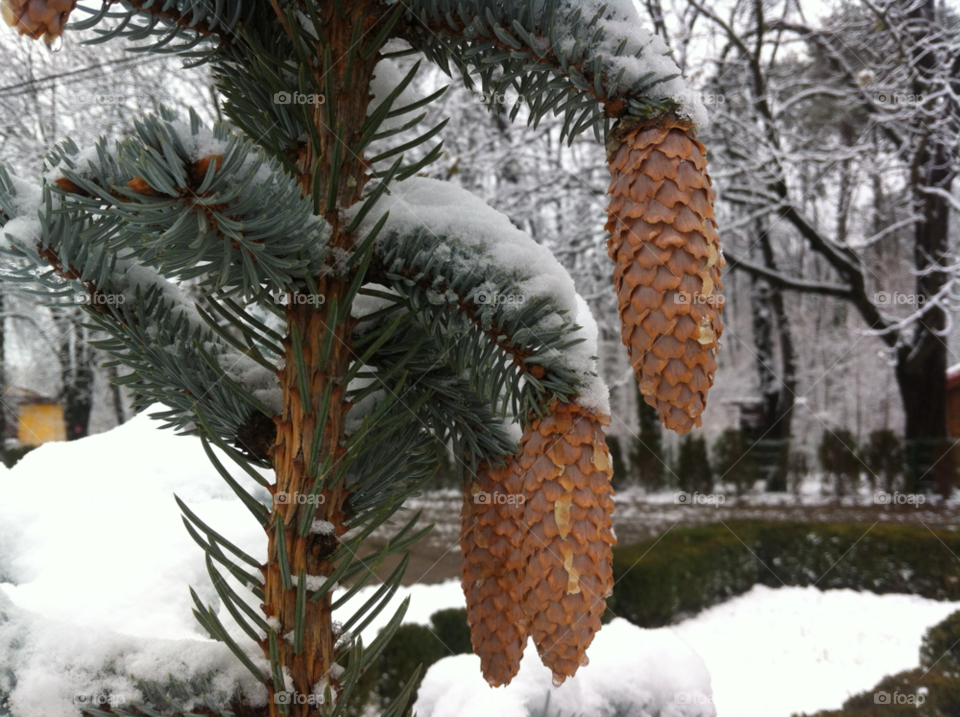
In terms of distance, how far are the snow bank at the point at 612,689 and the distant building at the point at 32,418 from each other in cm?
346

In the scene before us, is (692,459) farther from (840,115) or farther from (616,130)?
(616,130)

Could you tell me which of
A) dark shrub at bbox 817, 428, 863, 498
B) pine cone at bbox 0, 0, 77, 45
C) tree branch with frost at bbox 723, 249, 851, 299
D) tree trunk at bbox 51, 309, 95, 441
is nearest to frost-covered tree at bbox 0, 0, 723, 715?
pine cone at bbox 0, 0, 77, 45

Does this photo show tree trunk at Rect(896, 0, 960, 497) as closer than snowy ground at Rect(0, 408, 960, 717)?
No

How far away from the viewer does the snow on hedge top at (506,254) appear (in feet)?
1.33

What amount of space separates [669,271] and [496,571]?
0.25m

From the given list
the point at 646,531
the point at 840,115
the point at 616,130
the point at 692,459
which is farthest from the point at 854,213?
the point at 616,130

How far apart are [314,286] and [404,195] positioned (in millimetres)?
111

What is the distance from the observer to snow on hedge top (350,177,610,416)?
1.33 feet

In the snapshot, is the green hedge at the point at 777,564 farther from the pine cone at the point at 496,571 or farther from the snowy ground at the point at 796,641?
the pine cone at the point at 496,571

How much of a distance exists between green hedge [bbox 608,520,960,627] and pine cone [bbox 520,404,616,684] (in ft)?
9.29

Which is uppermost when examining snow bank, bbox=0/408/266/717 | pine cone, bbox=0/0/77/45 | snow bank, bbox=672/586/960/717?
pine cone, bbox=0/0/77/45

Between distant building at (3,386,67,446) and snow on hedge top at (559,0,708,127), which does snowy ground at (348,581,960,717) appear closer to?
snow on hedge top at (559,0,708,127)

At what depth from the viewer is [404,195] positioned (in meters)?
0.45

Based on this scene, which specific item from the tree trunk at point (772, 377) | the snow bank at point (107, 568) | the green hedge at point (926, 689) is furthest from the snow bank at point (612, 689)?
the tree trunk at point (772, 377)
